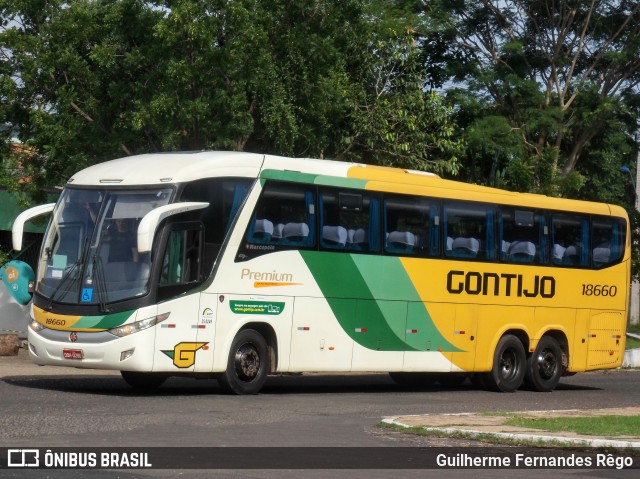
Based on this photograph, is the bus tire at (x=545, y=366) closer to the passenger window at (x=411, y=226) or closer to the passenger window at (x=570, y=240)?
the passenger window at (x=570, y=240)

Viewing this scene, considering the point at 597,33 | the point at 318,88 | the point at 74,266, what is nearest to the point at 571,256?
the point at 318,88

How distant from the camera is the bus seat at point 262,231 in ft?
61.7

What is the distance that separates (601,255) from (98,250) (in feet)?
36.0

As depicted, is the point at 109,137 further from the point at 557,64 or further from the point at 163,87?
the point at 557,64

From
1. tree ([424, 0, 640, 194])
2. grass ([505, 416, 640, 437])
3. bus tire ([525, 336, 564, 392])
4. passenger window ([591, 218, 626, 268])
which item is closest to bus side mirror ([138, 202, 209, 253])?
grass ([505, 416, 640, 437])

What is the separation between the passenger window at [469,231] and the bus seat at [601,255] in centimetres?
296

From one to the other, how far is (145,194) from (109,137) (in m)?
9.50

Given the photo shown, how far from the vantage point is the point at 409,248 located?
21.4 m

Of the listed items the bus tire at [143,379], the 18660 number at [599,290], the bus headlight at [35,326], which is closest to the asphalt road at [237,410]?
the bus tire at [143,379]

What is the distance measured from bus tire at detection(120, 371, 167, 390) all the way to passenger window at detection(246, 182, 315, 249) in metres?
2.63

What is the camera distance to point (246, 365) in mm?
18828

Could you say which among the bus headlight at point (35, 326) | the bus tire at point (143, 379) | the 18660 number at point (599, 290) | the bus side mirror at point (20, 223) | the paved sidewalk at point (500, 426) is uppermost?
the bus side mirror at point (20, 223)

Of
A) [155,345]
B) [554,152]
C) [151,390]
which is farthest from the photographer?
[554,152]

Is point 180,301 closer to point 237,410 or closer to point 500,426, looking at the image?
point 237,410
